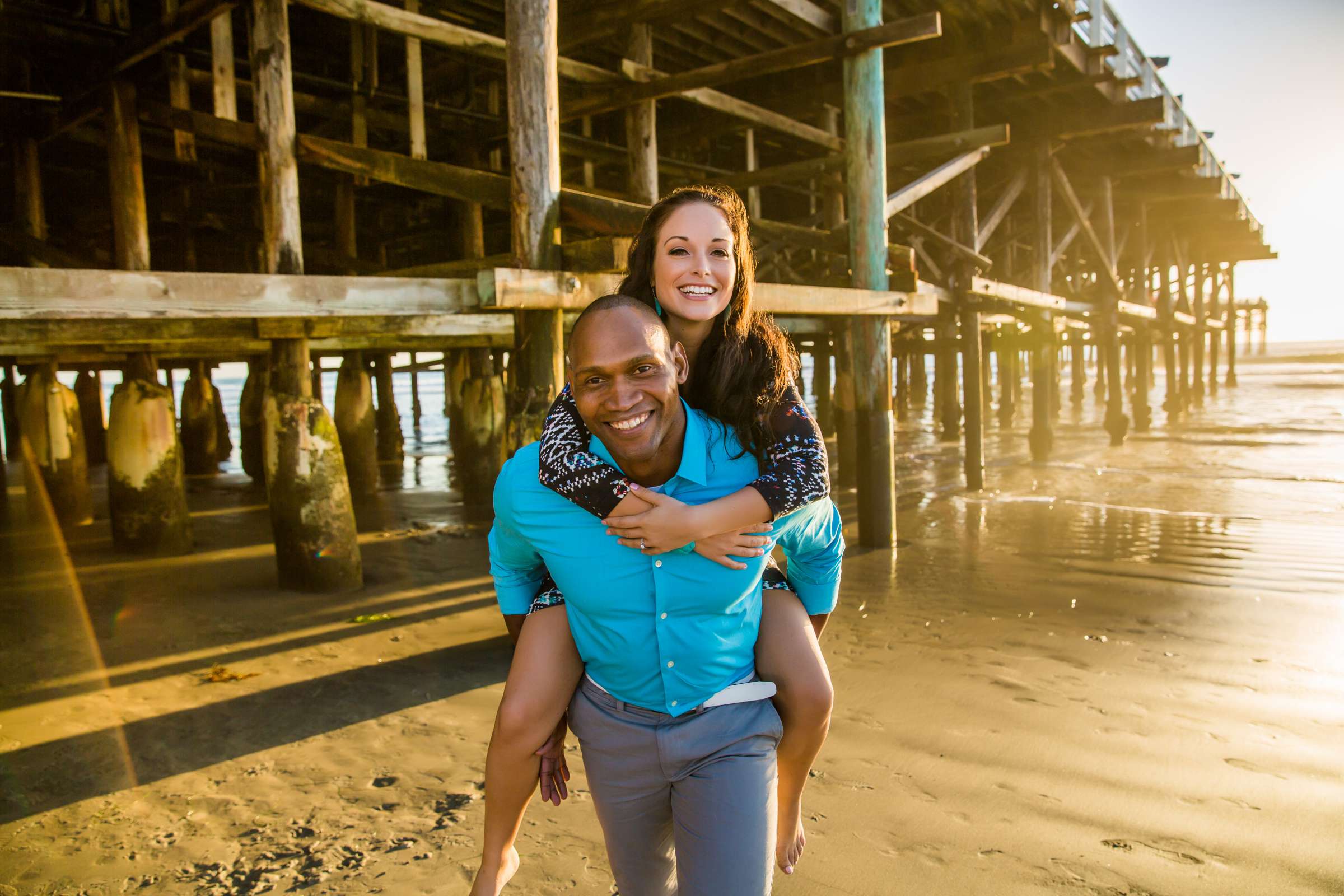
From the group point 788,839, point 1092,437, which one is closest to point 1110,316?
point 1092,437

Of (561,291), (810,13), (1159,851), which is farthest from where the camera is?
(810,13)

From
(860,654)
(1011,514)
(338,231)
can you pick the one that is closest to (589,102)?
(338,231)

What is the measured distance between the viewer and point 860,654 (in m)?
4.69

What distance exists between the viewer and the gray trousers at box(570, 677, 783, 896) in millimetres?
1617

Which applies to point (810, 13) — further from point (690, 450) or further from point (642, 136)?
point (690, 450)

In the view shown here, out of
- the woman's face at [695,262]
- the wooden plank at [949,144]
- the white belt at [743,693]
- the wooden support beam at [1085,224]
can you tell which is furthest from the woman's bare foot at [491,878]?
the wooden support beam at [1085,224]

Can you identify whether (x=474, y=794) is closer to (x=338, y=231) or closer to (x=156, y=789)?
(x=156, y=789)

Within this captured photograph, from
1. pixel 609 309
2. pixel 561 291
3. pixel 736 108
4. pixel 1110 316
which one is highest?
pixel 736 108

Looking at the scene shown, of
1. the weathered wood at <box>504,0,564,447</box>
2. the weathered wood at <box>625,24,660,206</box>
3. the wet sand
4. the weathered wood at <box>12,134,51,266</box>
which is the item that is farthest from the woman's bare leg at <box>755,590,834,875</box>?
the weathered wood at <box>12,134,51,266</box>

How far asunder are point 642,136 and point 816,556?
19.9 ft

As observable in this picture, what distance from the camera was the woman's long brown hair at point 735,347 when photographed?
1856 millimetres

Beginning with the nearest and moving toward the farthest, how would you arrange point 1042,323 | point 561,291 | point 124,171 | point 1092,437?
point 561,291 < point 124,171 < point 1042,323 < point 1092,437

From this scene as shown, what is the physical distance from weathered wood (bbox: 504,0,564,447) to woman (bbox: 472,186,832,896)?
2.73 metres

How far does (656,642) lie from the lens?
5.56 feet
